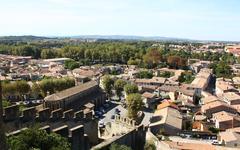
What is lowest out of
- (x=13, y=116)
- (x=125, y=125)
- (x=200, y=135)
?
(x=200, y=135)

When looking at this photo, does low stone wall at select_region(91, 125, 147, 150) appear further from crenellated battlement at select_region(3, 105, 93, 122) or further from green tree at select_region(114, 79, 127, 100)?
green tree at select_region(114, 79, 127, 100)

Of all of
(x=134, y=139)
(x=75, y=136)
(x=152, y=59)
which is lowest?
(x=152, y=59)

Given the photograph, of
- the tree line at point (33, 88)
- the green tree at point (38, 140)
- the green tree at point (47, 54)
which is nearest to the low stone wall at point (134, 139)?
the green tree at point (38, 140)

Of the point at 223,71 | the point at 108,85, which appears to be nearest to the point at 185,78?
the point at 223,71

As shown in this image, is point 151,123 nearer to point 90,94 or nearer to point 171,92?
point 90,94

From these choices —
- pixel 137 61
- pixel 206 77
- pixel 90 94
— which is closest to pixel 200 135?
pixel 90 94

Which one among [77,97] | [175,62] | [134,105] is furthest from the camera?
[175,62]

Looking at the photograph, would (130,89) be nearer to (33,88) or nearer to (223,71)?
(33,88)

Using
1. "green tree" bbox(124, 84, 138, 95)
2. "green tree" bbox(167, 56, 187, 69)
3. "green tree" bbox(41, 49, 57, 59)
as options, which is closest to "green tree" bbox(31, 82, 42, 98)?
"green tree" bbox(124, 84, 138, 95)

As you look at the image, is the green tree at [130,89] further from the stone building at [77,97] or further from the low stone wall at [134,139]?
the low stone wall at [134,139]
